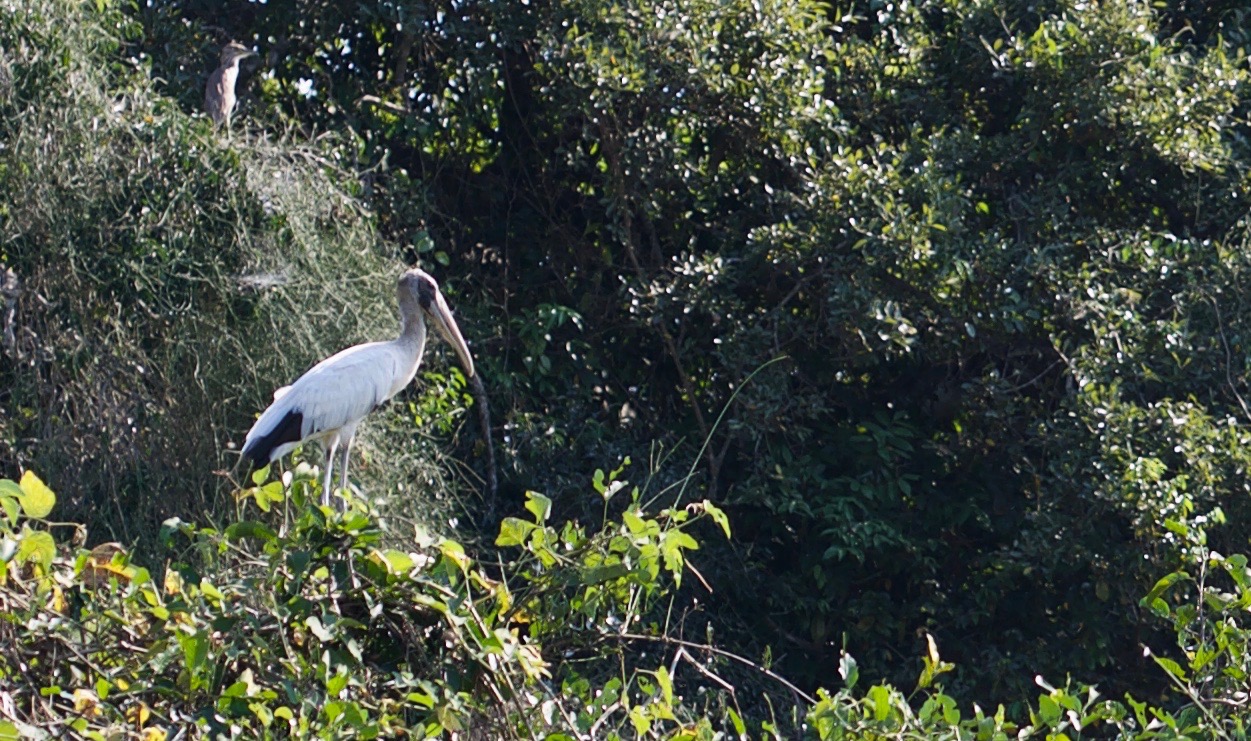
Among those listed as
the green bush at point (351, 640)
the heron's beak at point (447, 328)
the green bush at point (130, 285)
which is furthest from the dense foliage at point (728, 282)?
the green bush at point (351, 640)

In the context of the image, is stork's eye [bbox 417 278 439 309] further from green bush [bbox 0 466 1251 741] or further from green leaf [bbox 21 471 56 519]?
green leaf [bbox 21 471 56 519]

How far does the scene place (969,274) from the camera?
272 inches

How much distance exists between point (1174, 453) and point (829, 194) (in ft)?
5.67

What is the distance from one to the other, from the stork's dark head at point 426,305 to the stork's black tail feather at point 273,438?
87cm

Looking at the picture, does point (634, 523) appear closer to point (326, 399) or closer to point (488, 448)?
point (326, 399)

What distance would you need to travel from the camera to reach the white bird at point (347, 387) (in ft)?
20.5

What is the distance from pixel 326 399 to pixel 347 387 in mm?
126

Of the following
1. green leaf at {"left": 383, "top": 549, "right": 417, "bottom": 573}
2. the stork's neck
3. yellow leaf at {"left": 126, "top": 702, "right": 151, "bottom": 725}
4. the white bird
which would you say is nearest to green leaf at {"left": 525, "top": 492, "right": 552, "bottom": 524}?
green leaf at {"left": 383, "top": 549, "right": 417, "bottom": 573}

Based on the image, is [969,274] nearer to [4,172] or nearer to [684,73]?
[684,73]

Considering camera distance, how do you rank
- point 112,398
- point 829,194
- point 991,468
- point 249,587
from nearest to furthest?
point 249,587 < point 112,398 < point 829,194 < point 991,468

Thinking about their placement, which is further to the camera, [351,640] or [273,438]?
[273,438]

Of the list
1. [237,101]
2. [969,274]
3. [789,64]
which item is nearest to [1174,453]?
[969,274]

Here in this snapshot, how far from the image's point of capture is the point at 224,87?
719cm

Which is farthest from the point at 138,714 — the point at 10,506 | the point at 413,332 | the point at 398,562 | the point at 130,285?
the point at 413,332
